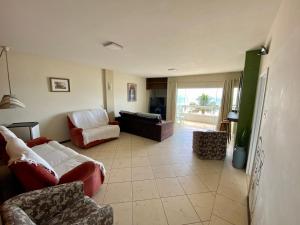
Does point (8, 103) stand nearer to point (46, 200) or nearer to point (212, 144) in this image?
point (46, 200)

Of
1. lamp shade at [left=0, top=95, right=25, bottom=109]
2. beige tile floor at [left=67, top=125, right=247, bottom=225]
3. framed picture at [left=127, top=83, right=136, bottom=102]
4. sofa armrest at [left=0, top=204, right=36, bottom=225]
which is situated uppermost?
framed picture at [left=127, top=83, right=136, bottom=102]

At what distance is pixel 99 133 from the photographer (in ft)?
13.3

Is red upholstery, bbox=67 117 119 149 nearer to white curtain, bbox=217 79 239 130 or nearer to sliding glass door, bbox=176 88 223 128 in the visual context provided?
sliding glass door, bbox=176 88 223 128

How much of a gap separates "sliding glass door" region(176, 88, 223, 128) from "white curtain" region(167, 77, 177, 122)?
0.72ft

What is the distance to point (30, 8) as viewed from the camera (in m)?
1.53

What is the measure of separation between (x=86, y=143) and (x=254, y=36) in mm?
4132

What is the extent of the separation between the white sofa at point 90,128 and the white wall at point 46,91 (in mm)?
367

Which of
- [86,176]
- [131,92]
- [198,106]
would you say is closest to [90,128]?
[86,176]

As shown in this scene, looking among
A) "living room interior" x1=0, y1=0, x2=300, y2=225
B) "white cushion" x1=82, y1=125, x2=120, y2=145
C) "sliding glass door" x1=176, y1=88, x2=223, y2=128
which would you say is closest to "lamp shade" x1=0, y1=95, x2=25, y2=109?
"living room interior" x1=0, y1=0, x2=300, y2=225

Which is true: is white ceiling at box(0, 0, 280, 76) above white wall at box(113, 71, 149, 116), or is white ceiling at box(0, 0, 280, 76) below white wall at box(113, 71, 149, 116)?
above

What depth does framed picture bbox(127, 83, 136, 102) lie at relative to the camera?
21.3 ft

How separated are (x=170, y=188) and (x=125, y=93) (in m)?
4.75

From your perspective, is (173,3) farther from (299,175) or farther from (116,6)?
(299,175)

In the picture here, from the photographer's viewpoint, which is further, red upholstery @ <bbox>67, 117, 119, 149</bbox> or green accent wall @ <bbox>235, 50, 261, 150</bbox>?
red upholstery @ <bbox>67, 117, 119, 149</bbox>
